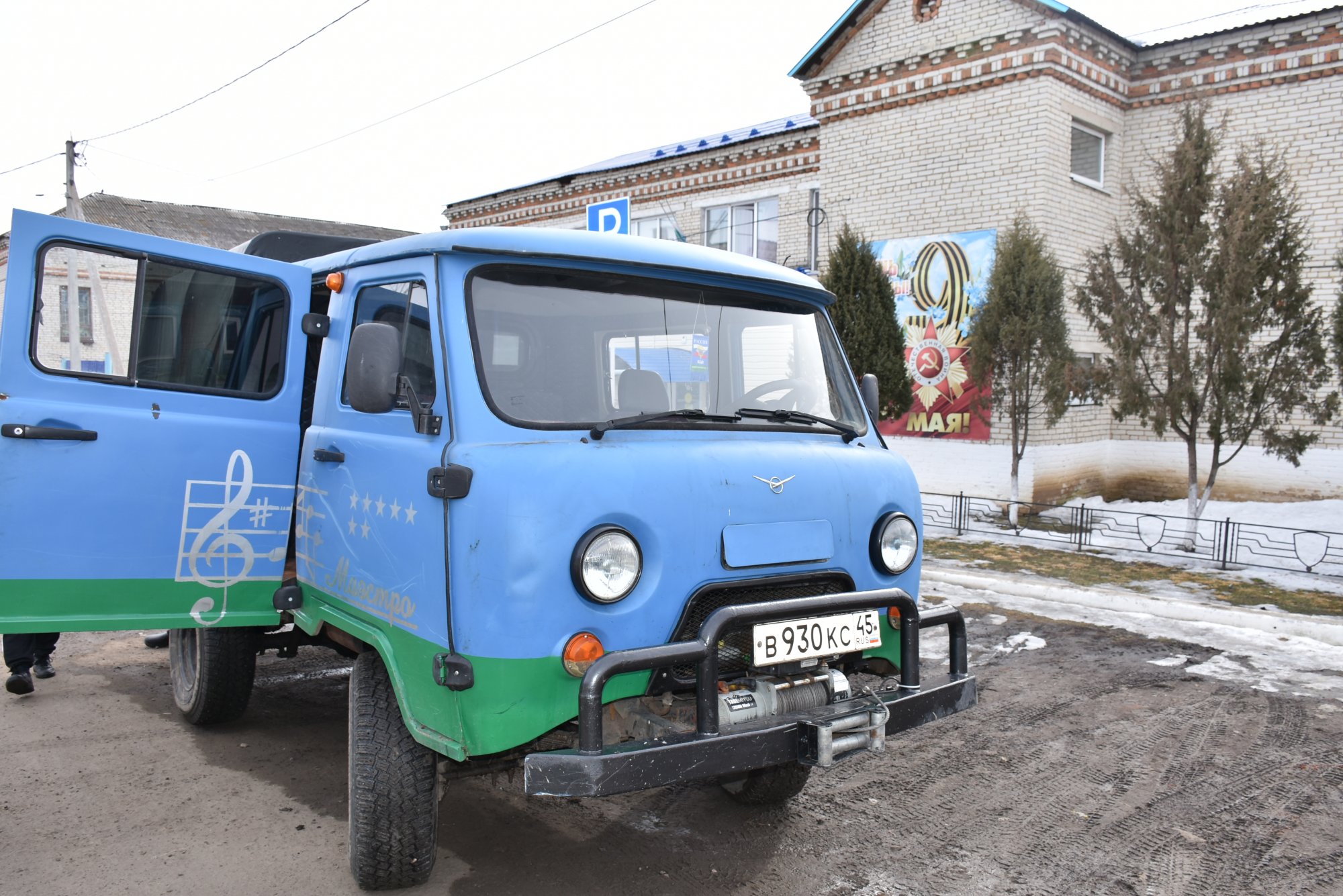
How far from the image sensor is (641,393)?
345cm

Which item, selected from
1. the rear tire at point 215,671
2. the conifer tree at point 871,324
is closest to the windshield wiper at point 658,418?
the rear tire at point 215,671

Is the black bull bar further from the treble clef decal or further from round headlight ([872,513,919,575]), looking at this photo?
the treble clef decal

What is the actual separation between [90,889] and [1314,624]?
781 cm

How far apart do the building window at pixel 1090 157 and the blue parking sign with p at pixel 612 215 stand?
7.57 m

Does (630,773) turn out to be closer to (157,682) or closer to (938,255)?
(157,682)

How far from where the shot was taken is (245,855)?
12.1 feet

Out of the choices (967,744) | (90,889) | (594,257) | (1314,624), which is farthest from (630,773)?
(1314,624)

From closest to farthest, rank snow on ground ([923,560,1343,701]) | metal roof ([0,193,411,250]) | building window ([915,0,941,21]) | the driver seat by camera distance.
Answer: the driver seat, snow on ground ([923,560,1343,701]), building window ([915,0,941,21]), metal roof ([0,193,411,250])

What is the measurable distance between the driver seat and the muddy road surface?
1.68 meters

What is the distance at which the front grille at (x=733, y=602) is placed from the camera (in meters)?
3.12

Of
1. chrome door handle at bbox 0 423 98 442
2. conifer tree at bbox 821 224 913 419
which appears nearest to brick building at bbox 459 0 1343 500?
conifer tree at bbox 821 224 913 419

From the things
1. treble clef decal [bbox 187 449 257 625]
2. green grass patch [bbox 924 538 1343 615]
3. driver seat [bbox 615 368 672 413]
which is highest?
driver seat [bbox 615 368 672 413]

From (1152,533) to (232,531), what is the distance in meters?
10.7

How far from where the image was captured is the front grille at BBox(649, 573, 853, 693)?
3.12m
